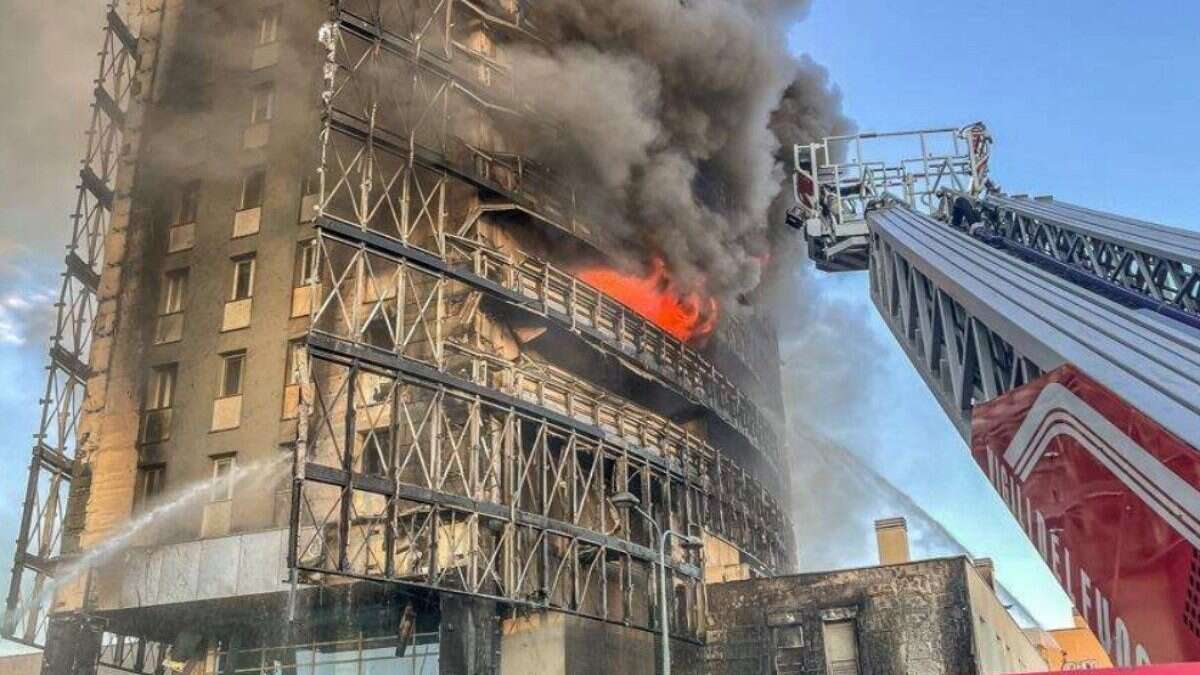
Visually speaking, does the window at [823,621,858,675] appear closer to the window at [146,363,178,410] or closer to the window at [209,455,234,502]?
the window at [209,455,234,502]

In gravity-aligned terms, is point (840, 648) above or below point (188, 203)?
below

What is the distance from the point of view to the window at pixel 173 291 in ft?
96.4

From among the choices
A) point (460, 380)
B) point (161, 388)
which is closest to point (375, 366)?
point (460, 380)

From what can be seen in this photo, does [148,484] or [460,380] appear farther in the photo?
[148,484]

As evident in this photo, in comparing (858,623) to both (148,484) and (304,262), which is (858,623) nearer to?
(304,262)

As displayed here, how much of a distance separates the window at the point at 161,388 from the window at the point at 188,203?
4494mm

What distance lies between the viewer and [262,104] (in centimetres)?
3073

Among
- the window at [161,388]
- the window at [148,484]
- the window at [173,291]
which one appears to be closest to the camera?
the window at [148,484]

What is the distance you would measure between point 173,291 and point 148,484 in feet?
18.4

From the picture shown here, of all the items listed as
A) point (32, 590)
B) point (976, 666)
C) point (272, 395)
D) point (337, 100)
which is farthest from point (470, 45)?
point (976, 666)

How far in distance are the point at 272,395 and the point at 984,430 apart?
2328 centimetres

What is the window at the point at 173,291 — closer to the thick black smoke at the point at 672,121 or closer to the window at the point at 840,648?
the thick black smoke at the point at 672,121

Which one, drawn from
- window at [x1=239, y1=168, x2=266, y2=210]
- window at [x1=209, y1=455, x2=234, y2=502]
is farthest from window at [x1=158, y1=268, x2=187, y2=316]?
window at [x1=209, y1=455, x2=234, y2=502]

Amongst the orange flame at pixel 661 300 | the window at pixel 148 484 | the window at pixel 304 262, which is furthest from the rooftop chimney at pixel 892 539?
the window at pixel 148 484
